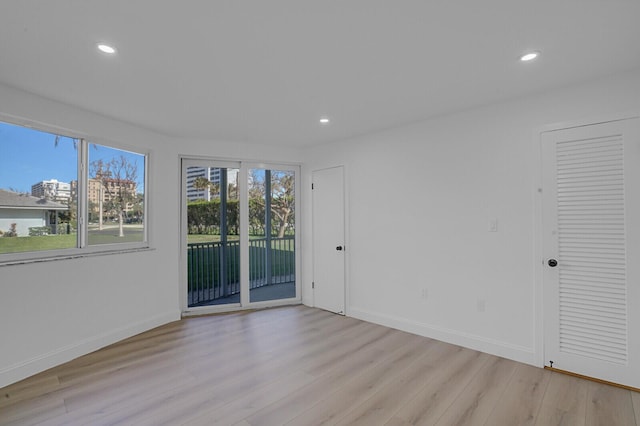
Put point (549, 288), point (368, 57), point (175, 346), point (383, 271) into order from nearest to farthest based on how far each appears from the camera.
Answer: point (368, 57), point (549, 288), point (175, 346), point (383, 271)

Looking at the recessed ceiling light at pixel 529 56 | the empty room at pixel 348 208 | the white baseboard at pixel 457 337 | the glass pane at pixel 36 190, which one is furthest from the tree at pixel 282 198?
the recessed ceiling light at pixel 529 56

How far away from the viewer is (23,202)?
288 centimetres

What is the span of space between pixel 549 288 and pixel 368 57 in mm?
2473

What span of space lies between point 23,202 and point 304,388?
2.93 m

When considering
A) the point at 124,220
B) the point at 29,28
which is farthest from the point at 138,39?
the point at 124,220

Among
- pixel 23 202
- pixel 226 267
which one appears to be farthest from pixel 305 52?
pixel 226 267

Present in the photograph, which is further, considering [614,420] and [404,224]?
[404,224]

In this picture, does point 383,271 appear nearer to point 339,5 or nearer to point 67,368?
point 339,5

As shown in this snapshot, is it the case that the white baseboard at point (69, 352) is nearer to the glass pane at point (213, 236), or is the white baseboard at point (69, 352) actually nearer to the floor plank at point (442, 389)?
the glass pane at point (213, 236)

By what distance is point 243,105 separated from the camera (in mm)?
3154

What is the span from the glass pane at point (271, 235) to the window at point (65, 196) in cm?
150

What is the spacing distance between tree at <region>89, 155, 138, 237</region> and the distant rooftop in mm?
490

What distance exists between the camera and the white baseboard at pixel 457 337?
Answer: 2.95 m

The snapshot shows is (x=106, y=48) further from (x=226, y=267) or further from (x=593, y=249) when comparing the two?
(x=593, y=249)
